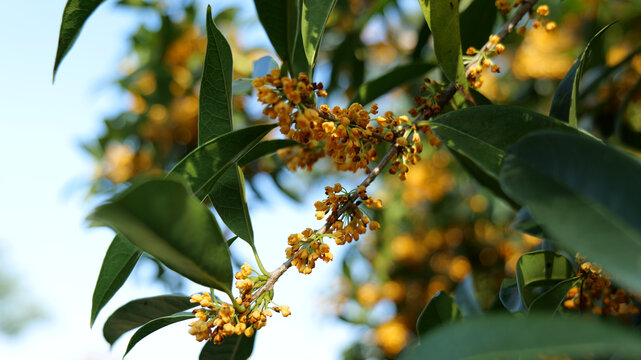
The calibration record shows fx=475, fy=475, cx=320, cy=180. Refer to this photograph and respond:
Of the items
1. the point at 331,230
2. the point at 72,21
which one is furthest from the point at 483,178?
the point at 72,21

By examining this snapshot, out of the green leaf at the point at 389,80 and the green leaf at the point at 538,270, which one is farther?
the green leaf at the point at 389,80

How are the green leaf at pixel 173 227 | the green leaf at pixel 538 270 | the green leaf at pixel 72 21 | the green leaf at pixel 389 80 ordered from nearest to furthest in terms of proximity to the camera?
the green leaf at pixel 173 227 → the green leaf at pixel 72 21 → the green leaf at pixel 538 270 → the green leaf at pixel 389 80

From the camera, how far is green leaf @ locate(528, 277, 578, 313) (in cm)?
86

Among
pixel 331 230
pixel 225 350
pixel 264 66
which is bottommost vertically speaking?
pixel 225 350

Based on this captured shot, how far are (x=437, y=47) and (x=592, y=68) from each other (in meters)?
1.36

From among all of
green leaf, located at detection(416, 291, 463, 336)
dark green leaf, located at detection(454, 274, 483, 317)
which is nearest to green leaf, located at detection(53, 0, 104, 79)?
green leaf, located at detection(416, 291, 463, 336)

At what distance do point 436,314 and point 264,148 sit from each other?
1.64 feet

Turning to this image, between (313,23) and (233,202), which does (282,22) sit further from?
(233,202)

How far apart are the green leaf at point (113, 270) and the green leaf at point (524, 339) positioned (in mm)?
551

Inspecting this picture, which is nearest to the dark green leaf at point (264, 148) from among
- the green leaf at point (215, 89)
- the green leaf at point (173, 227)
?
the green leaf at point (215, 89)

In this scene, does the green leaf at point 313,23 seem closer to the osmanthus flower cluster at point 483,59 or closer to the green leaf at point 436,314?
the osmanthus flower cluster at point 483,59

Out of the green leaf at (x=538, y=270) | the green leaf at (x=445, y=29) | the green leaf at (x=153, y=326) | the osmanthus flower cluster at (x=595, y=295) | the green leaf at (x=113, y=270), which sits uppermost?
the green leaf at (x=445, y=29)

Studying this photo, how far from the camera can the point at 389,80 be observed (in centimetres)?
131

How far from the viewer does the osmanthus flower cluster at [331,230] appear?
0.80 meters
